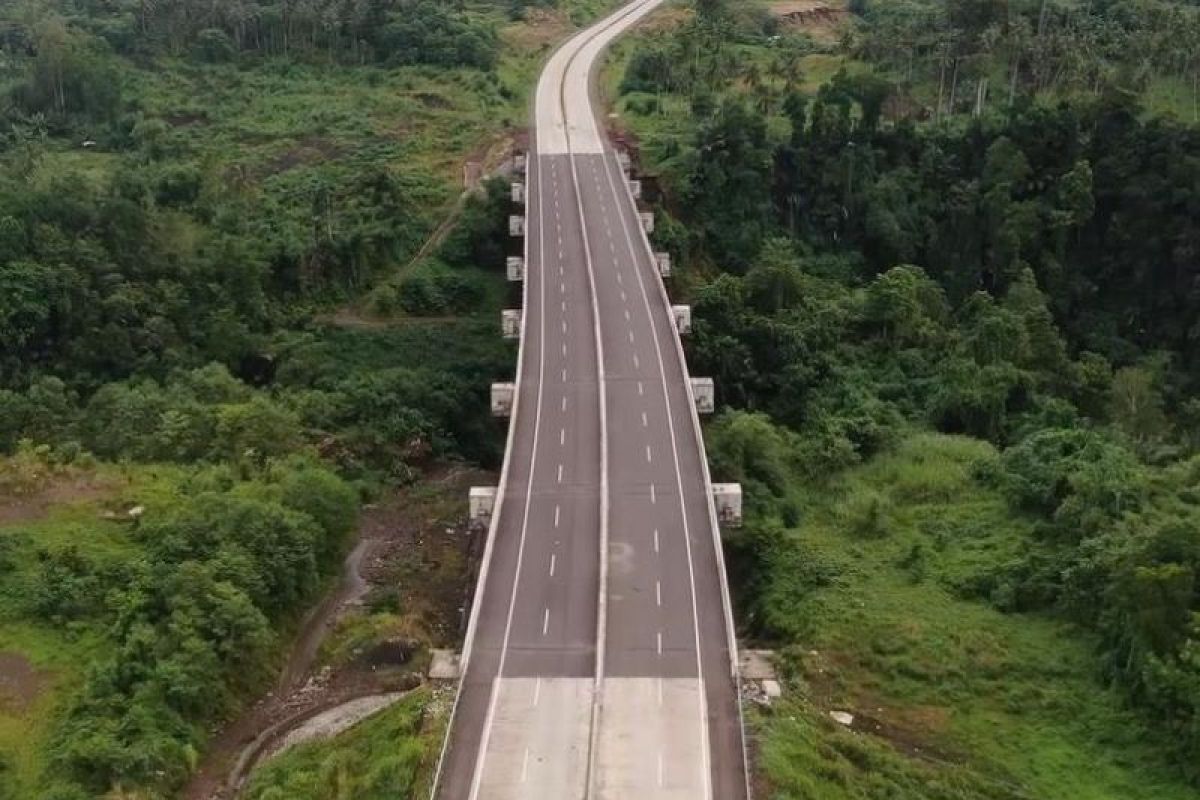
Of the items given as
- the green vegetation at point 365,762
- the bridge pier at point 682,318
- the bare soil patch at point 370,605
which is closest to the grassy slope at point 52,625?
the bare soil patch at point 370,605

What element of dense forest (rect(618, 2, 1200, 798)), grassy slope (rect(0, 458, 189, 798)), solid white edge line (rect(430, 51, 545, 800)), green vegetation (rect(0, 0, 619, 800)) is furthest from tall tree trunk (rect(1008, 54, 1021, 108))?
grassy slope (rect(0, 458, 189, 798))

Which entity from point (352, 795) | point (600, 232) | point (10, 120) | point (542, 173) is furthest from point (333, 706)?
point (10, 120)

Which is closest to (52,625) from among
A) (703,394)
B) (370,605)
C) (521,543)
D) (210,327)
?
(370,605)

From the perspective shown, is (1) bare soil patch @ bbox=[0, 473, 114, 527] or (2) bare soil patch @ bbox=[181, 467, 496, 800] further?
(1) bare soil patch @ bbox=[0, 473, 114, 527]

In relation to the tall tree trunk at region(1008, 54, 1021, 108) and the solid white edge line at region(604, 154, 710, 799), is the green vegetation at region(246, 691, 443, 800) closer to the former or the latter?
the solid white edge line at region(604, 154, 710, 799)

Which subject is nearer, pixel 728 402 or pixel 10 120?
pixel 728 402

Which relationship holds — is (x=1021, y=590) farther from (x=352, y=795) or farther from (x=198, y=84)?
(x=198, y=84)

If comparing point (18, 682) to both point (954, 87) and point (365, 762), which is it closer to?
point (365, 762)
